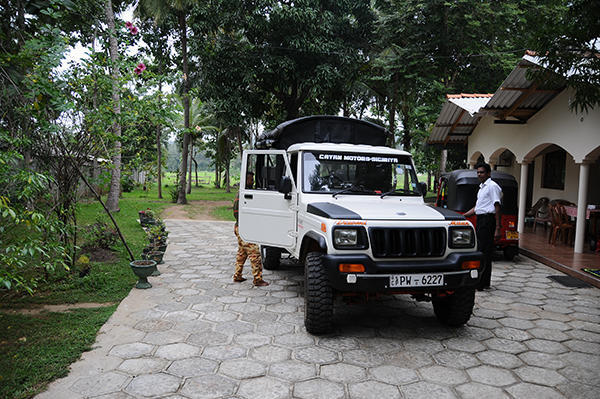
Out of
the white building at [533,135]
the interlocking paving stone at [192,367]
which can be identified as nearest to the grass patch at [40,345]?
the interlocking paving stone at [192,367]

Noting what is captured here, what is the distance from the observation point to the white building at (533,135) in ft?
30.2

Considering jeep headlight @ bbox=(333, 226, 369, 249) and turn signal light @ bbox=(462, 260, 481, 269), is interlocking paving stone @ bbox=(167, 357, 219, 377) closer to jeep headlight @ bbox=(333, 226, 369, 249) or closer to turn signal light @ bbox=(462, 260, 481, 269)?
jeep headlight @ bbox=(333, 226, 369, 249)

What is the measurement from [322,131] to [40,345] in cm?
455

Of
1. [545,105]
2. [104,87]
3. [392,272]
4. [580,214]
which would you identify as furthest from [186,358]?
[545,105]

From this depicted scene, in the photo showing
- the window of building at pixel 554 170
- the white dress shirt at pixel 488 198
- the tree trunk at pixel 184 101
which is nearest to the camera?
the white dress shirt at pixel 488 198

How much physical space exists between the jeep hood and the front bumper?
438 millimetres

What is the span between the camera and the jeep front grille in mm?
4344

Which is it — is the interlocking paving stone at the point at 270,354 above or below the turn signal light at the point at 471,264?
below

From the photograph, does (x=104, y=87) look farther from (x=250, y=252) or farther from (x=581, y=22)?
(x=581, y=22)

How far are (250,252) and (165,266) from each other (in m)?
2.17

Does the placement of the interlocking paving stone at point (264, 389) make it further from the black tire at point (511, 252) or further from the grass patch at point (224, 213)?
the grass patch at point (224, 213)

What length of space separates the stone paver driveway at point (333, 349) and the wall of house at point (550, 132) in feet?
13.6

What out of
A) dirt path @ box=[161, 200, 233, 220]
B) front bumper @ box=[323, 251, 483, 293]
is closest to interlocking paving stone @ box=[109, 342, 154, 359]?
front bumper @ box=[323, 251, 483, 293]

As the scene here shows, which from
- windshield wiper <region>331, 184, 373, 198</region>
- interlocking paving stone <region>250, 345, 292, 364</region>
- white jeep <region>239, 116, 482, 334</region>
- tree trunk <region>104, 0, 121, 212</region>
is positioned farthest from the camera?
tree trunk <region>104, 0, 121, 212</region>
